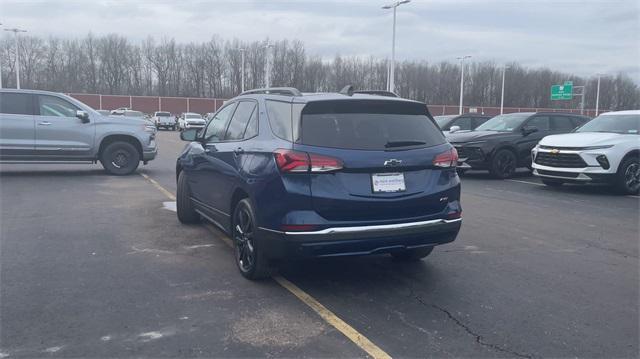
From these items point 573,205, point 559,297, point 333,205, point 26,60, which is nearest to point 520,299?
point 559,297

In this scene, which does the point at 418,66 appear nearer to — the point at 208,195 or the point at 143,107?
the point at 143,107

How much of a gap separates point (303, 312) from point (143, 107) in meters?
74.3

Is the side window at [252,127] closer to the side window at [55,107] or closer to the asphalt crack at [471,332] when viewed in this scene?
the asphalt crack at [471,332]

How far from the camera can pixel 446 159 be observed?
500 cm

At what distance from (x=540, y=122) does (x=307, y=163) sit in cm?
1195

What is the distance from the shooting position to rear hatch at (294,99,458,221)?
448cm

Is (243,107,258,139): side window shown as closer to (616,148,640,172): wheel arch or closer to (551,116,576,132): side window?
(616,148,640,172): wheel arch

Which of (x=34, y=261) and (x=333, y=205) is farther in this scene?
(x=34, y=261)

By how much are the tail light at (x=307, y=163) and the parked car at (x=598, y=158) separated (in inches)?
329

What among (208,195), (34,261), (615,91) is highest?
(615,91)

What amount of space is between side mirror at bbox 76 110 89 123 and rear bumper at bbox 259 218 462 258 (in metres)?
9.34

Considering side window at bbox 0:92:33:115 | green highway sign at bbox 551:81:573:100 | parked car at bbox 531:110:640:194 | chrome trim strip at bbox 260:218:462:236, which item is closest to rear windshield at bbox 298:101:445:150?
chrome trim strip at bbox 260:218:462:236

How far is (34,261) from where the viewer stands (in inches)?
222

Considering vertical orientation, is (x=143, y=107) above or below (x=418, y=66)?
below
